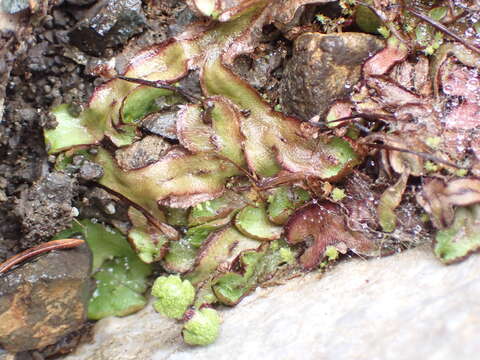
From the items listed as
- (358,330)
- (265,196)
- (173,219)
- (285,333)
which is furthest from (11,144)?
(358,330)

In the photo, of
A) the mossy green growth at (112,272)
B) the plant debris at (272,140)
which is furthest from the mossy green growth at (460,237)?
the mossy green growth at (112,272)

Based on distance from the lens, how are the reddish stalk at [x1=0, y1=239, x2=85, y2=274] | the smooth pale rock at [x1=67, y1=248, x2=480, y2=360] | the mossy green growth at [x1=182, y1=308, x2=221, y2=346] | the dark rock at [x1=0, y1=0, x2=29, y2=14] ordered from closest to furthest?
the smooth pale rock at [x1=67, y1=248, x2=480, y2=360] → the mossy green growth at [x1=182, y1=308, x2=221, y2=346] → the dark rock at [x1=0, y1=0, x2=29, y2=14] → the reddish stalk at [x1=0, y1=239, x2=85, y2=274]

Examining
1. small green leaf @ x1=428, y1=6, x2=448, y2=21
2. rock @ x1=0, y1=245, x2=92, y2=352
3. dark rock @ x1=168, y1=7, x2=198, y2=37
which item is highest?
small green leaf @ x1=428, y1=6, x2=448, y2=21

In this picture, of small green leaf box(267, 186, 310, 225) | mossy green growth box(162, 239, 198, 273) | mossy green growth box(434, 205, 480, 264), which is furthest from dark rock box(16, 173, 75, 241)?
mossy green growth box(434, 205, 480, 264)

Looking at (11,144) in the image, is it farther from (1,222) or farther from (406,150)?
(406,150)

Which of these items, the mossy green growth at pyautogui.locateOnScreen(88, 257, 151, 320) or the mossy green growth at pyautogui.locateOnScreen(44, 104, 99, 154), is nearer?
the mossy green growth at pyautogui.locateOnScreen(44, 104, 99, 154)

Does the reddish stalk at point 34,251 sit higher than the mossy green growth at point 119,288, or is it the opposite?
the reddish stalk at point 34,251

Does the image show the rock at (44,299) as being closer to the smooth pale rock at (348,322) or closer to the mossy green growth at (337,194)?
the smooth pale rock at (348,322)

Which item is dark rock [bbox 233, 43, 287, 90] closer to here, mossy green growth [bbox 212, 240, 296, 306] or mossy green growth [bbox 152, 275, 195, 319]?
mossy green growth [bbox 212, 240, 296, 306]
